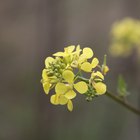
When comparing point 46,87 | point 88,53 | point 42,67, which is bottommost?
point 42,67

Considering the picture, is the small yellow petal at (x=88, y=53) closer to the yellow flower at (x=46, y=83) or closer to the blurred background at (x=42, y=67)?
the yellow flower at (x=46, y=83)

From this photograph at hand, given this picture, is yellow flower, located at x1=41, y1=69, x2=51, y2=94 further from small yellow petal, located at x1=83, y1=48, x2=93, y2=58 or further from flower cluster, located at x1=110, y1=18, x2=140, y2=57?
flower cluster, located at x1=110, y1=18, x2=140, y2=57

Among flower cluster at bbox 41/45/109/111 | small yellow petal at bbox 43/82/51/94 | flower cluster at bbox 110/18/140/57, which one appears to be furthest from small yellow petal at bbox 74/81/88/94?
flower cluster at bbox 110/18/140/57

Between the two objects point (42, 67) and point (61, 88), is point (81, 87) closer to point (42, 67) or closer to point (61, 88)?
point (61, 88)

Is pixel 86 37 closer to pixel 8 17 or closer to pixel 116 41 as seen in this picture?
pixel 8 17

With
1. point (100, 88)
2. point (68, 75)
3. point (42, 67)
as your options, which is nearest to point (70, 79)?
point (68, 75)

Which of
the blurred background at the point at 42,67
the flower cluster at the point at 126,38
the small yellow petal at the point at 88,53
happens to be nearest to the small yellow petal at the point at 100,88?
the small yellow petal at the point at 88,53
